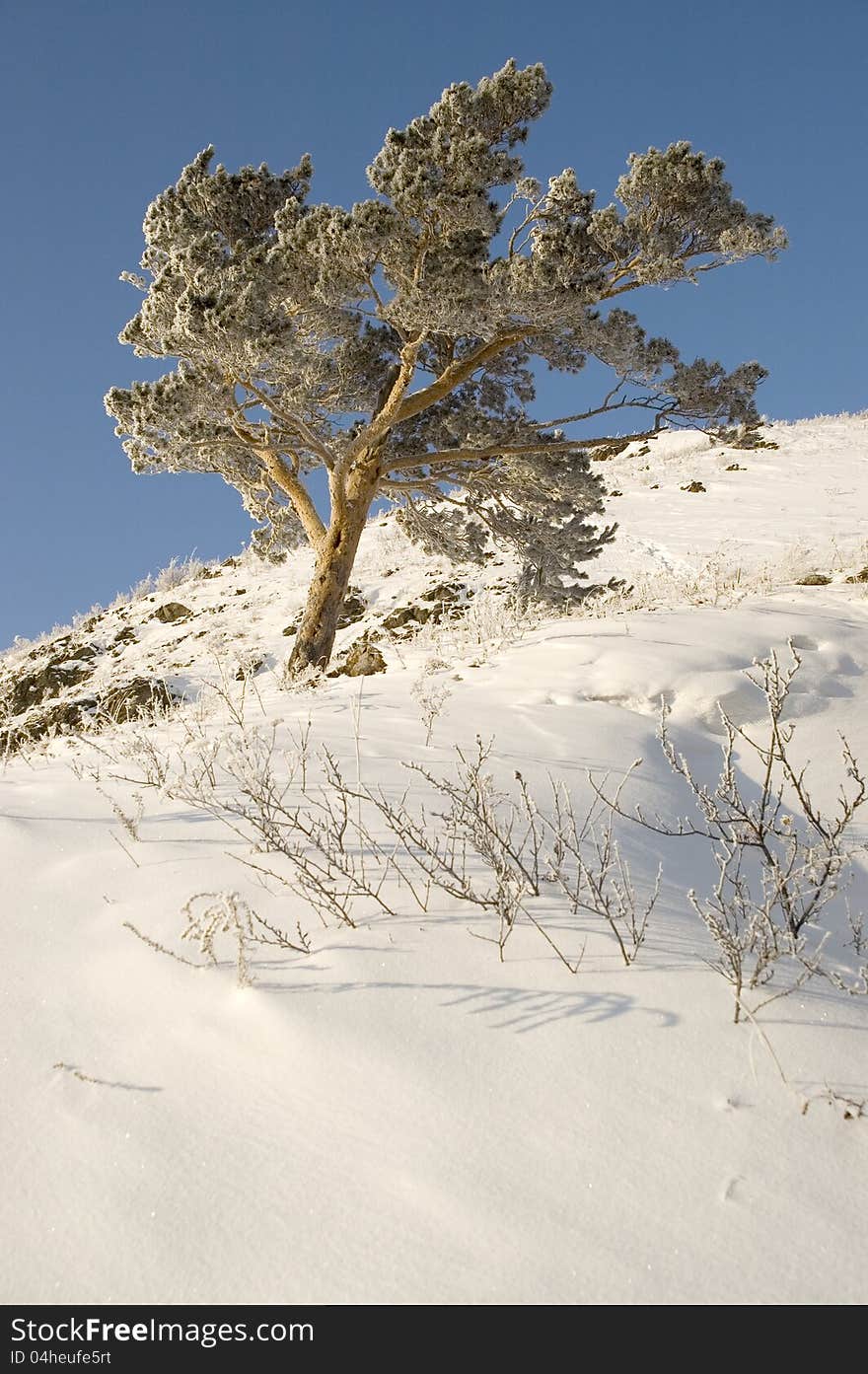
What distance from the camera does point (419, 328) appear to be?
9.06m

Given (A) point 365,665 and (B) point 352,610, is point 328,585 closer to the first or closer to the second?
(A) point 365,665

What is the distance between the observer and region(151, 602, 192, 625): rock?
19567mm

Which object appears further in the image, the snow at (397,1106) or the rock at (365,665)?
the rock at (365,665)

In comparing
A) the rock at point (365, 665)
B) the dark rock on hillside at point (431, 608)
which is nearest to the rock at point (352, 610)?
the dark rock on hillside at point (431, 608)

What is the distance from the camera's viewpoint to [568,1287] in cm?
141

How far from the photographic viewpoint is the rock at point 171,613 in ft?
64.2

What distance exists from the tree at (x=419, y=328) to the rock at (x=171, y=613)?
822 centimetres

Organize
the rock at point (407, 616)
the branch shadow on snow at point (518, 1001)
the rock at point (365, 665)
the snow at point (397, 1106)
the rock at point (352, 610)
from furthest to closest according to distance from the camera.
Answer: the rock at point (352, 610)
the rock at point (407, 616)
the rock at point (365, 665)
the branch shadow on snow at point (518, 1001)
the snow at point (397, 1106)

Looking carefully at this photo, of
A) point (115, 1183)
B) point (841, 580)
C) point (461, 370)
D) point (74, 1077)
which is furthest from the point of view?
point (461, 370)

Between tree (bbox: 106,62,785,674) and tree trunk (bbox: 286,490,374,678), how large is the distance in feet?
0.09

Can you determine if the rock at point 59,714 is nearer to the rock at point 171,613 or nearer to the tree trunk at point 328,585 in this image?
the rock at point 171,613

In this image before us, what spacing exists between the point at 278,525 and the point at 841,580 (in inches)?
308

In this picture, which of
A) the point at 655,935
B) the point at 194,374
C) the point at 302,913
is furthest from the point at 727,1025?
the point at 194,374
